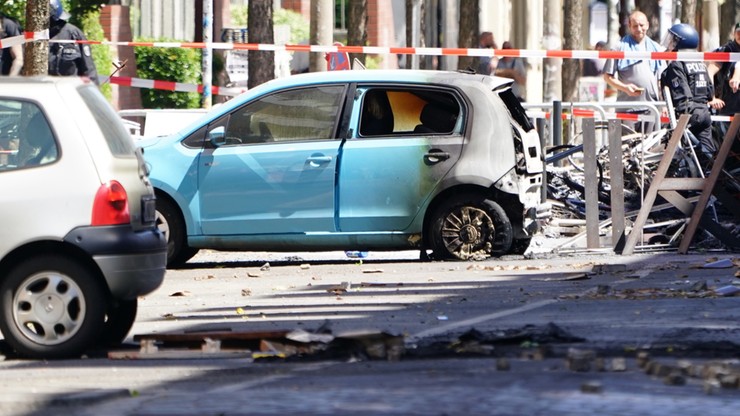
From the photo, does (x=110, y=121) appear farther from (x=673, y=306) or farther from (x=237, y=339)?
(x=673, y=306)

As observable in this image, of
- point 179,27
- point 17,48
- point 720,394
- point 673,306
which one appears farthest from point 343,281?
point 179,27

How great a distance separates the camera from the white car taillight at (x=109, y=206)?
838 centimetres

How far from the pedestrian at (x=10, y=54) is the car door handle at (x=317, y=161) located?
7.09 m

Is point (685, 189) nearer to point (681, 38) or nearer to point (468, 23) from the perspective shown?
point (681, 38)

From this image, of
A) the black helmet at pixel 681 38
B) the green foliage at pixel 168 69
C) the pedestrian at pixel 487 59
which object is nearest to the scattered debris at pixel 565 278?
the black helmet at pixel 681 38

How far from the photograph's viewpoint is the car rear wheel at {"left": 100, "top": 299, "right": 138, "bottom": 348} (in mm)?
8867

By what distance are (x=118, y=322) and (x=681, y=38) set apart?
9.88m

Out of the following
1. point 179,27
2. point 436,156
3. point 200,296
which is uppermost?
point 179,27

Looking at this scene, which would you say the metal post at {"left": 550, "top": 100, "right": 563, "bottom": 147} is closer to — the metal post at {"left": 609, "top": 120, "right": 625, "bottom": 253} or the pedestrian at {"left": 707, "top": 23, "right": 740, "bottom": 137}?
the pedestrian at {"left": 707, "top": 23, "right": 740, "bottom": 137}

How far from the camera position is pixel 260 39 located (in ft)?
73.7

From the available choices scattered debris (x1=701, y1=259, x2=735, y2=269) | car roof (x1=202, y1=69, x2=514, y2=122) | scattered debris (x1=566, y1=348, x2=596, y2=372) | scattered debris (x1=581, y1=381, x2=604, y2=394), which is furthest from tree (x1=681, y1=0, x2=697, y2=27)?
scattered debris (x1=581, y1=381, x2=604, y2=394)

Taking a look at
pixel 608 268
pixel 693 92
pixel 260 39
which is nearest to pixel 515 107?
pixel 608 268

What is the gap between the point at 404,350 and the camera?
8.02 m

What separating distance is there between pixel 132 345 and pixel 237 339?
672mm
